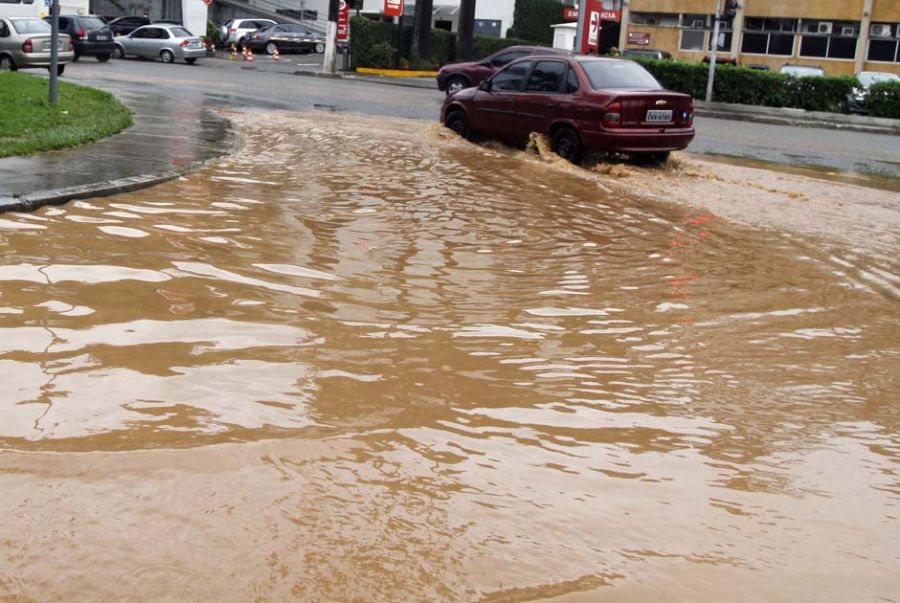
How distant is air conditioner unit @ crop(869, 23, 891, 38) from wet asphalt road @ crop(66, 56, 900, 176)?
26.2 metres

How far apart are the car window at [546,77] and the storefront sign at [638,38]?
139 feet

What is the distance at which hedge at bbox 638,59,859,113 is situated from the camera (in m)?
29.8

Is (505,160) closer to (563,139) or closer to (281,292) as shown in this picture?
(563,139)

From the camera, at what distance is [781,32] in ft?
169

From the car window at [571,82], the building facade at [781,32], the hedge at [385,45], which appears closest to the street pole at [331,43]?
the hedge at [385,45]

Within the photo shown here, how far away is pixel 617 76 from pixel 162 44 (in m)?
30.5

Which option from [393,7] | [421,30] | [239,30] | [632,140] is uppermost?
[393,7]

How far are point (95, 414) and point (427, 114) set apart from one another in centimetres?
1812

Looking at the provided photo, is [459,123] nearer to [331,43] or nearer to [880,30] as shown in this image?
[331,43]

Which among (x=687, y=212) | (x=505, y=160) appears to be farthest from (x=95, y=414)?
(x=505, y=160)

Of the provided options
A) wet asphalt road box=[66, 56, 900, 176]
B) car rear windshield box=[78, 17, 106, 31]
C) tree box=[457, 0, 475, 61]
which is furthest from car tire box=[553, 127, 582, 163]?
tree box=[457, 0, 475, 61]

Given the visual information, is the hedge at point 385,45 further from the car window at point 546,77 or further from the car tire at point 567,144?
the car tire at point 567,144

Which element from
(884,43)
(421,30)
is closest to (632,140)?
(421,30)

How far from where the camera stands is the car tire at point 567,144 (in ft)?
45.6
